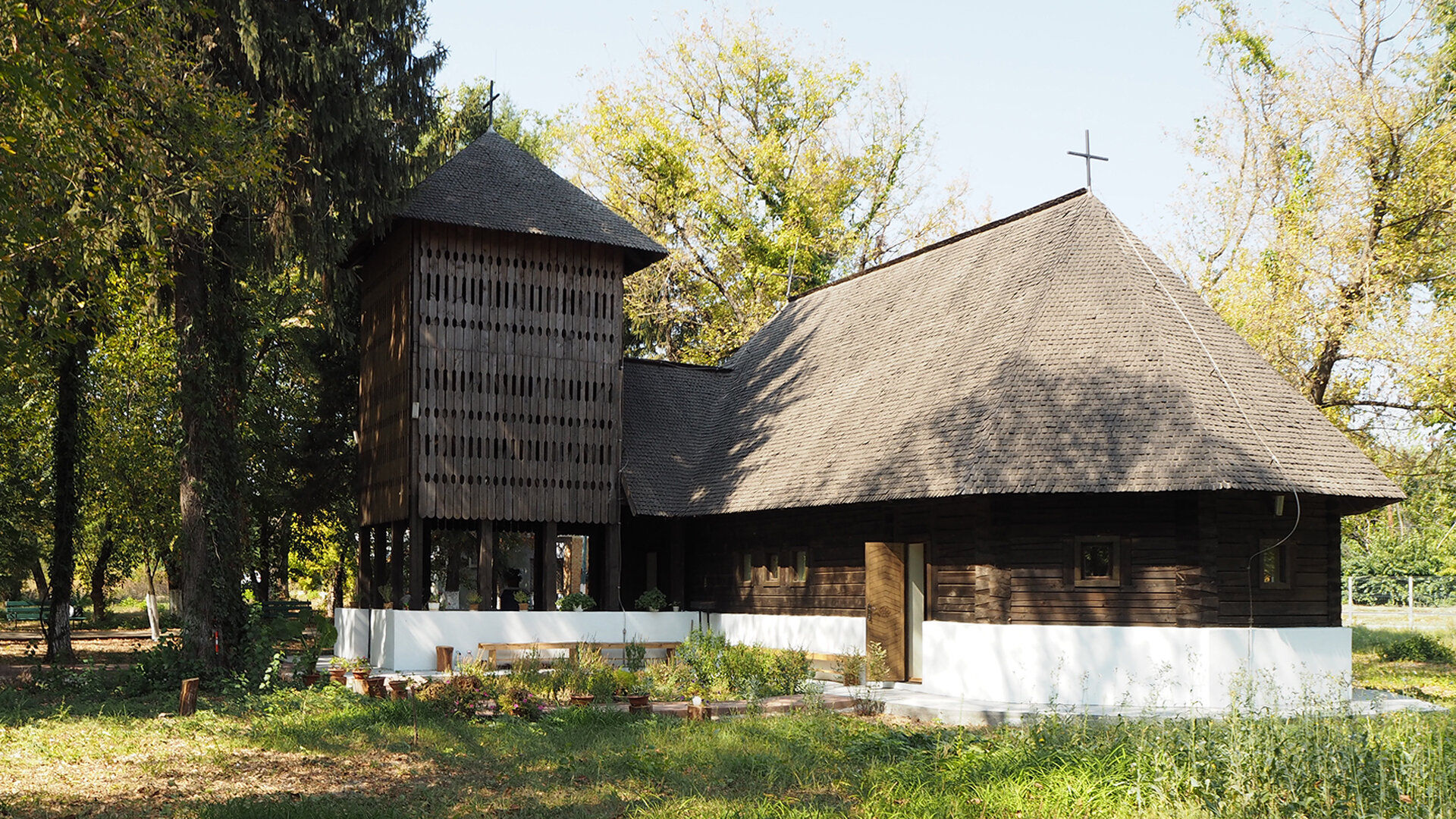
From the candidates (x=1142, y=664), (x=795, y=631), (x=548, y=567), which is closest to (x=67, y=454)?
(x=548, y=567)

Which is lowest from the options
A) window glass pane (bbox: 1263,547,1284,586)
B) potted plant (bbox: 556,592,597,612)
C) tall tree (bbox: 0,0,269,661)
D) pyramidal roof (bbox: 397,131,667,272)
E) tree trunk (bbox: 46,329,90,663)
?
potted plant (bbox: 556,592,597,612)

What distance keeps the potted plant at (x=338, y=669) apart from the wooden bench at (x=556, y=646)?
2211 mm

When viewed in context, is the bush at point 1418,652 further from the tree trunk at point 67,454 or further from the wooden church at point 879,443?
the tree trunk at point 67,454

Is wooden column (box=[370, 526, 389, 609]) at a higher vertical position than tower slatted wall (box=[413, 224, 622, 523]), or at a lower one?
lower

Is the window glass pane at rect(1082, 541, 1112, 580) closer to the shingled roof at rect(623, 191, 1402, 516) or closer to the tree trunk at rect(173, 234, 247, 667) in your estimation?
the shingled roof at rect(623, 191, 1402, 516)

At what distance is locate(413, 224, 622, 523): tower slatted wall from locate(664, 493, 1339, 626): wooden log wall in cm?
665

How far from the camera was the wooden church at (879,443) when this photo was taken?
1630 cm

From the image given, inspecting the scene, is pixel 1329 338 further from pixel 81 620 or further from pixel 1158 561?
pixel 81 620

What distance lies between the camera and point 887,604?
1867cm

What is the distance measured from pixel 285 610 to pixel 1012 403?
24231 mm

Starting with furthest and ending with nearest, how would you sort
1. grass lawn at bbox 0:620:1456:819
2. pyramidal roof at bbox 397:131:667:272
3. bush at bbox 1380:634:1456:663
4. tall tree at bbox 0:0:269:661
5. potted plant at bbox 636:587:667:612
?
bush at bbox 1380:634:1456:663
potted plant at bbox 636:587:667:612
pyramidal roof at bbox 397:131:667:272
tall tree at bbox 0:0:269:661
grass lawn at bbox 0:620:1456:819

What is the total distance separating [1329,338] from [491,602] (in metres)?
17.1

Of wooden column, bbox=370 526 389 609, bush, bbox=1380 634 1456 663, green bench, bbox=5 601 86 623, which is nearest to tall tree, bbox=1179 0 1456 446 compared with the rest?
bush, bbox=1380 634 1456 663

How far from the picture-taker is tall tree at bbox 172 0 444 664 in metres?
18.0
